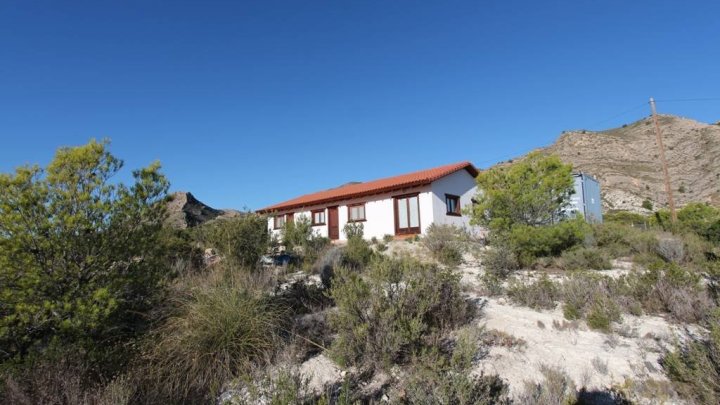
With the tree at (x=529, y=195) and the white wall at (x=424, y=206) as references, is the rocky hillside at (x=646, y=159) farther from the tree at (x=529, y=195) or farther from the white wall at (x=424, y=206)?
the tree at (x=529, y=195)

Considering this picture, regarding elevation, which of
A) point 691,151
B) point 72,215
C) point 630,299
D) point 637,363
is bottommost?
point 637,363

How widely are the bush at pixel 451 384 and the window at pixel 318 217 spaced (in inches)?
742

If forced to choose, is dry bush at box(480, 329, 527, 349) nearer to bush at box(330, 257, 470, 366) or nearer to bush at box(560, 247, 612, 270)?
bush at box(330, 257, 470, 366)

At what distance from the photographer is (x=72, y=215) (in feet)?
12.2

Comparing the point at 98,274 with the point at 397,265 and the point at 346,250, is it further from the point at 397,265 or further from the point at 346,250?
the point at 346,250

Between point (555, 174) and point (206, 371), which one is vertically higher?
point (555, 174)

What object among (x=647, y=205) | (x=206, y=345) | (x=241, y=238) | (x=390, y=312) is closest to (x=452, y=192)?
(x=241, y=238)

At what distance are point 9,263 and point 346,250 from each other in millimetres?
8035

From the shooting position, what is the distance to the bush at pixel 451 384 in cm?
262

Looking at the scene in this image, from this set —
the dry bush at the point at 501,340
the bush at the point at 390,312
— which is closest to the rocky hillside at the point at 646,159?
the dry bush at the point at 501,340

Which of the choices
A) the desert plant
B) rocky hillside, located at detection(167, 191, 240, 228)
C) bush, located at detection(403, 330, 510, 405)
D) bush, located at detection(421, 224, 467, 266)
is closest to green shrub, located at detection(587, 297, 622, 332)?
bush, located at detection(403, 330, 510, 405)

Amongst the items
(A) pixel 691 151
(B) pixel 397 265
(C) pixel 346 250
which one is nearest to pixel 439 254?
(C) pixel 346 250

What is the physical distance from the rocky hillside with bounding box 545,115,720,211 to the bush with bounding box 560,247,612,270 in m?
31.5

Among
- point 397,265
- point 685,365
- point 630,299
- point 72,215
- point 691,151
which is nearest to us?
point 685,365
